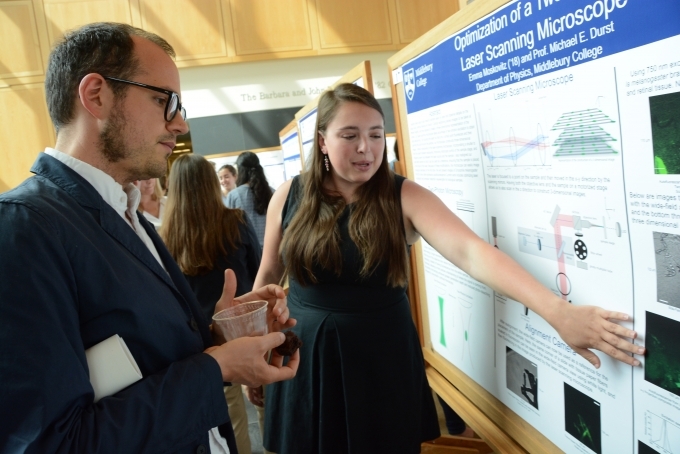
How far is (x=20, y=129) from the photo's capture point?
21.4ft

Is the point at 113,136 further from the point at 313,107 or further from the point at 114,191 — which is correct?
the point at 313,107

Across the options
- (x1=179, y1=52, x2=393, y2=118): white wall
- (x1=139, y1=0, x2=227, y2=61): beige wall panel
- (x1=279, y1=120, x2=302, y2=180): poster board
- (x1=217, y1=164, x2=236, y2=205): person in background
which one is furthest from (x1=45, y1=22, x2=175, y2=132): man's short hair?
(x1=139, y1=0, x2=227, y2=61): beige wall panel

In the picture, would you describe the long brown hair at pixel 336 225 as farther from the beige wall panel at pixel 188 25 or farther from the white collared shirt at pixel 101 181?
the beige wall panel at pixel 188 25

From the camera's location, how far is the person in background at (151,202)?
2985mm

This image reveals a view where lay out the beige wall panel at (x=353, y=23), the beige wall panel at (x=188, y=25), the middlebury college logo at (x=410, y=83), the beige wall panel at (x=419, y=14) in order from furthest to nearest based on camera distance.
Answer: the beige wall panel at (x=419, y=14), the beige wall panel at (x=353, y=23), the beige wall panel at (x=188, y=25), the middlebury college logo at (x=410, y=83)

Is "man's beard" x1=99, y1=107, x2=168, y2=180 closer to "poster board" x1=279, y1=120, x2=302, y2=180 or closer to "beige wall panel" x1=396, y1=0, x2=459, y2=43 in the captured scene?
"poster board" x1=279, y1=120, x2=302, y2=180

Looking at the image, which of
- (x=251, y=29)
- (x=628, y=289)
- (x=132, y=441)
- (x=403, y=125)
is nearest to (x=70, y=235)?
(x=132, y=441)

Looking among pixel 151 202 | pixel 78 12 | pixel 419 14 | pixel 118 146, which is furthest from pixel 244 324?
pixel 419 14

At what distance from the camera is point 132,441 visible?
76 centimetres

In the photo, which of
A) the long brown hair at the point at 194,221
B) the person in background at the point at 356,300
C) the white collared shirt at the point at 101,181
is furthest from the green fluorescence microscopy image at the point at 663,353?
the long brown hair at the point at 194,221

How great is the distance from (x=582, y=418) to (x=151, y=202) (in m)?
2.77

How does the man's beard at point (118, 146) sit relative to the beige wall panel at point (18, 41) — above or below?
below

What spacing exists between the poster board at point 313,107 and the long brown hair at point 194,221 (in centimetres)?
57

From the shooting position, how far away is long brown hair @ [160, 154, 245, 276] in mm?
2355
